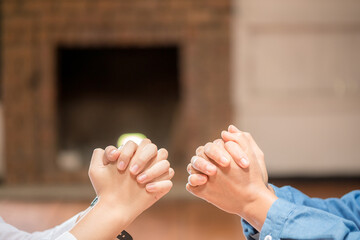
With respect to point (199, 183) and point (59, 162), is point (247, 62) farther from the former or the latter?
point (199, 183)

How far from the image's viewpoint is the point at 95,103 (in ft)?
9.20

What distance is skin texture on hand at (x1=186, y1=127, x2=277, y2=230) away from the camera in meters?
0.60

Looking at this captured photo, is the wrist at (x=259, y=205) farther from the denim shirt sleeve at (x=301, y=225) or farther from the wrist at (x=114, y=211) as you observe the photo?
the wrist at (x=114, y=211)

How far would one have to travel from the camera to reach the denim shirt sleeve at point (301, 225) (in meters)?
0.55

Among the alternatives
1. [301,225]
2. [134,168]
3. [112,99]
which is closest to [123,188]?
[134,168]

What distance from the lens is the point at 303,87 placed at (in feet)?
8.18

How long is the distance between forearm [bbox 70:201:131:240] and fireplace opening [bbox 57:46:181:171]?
218 cm

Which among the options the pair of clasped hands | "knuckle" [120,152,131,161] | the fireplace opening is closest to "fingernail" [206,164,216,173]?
the pair of clasped hands

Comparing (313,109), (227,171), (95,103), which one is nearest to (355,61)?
(313,109)

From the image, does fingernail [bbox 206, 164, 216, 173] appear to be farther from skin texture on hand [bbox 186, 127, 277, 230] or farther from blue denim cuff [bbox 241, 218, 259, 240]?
Answer: blue denim cuff [bbox 241, 218, 259, 240]

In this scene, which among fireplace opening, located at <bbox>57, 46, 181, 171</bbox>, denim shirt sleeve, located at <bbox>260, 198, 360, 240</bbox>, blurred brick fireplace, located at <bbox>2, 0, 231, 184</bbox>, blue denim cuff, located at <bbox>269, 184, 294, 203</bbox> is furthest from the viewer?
fireplace opening, located at <bbox>57, 46, 181, 171</bbox>

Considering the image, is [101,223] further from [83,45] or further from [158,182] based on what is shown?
[83,45]

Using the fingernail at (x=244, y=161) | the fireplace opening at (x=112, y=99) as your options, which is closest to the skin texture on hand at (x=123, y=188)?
the fingernail at (x=244, y=161)

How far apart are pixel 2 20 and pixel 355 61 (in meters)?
1.91
